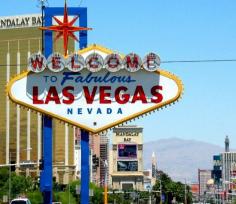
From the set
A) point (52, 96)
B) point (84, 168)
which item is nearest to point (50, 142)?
point (84, 168)

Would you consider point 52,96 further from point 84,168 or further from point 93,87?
point 84,168

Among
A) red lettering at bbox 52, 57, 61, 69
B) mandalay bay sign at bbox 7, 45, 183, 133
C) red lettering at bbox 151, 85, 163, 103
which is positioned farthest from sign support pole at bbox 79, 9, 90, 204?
red lettering at bbox 151, 85, 163, 103

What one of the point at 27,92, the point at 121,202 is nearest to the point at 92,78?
the point at 27,92

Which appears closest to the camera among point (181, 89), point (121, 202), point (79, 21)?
point (181, 89)

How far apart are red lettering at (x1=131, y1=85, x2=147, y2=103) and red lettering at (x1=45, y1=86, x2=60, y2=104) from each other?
4.23 metres

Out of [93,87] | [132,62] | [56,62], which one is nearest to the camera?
Answer: [132,62]

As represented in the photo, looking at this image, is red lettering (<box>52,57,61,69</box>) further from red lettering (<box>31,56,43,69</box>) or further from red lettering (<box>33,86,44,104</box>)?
red lettering (<box>33,86,44,104</box>)

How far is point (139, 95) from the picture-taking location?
38.1m

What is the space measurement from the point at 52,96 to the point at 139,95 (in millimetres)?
4846

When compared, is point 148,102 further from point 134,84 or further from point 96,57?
point 96,57

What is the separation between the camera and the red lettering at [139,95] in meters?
38.0

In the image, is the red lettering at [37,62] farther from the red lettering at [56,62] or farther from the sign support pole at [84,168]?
the sign support pole at [84,168]

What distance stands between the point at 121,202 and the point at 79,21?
141 m

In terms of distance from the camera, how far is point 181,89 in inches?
1483
